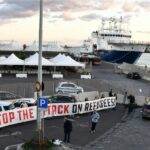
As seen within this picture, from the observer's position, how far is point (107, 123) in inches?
1153

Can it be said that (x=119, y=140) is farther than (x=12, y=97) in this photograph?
No

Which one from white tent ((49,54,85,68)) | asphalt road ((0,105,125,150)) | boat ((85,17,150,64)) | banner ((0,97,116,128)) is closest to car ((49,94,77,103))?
banner ((0,97,116,128))

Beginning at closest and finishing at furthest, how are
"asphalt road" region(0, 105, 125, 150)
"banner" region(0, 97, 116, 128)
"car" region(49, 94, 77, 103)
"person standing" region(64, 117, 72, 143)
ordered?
"person standing" region(64, 117, 72, 143), "asphalt road" region(0, 105, 125, 150), "banner" region(0, 97, 116, 128), "car" region(49, 94, 77, 103)

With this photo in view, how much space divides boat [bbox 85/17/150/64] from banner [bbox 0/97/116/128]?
248ft

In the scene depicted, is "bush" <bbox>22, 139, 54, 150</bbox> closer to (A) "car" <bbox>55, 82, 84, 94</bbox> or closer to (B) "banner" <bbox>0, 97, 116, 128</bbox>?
(B) "banner" <bbox>0, 97, 116, 128</bbox>

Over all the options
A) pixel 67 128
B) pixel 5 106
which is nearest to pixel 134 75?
pixel 5 106

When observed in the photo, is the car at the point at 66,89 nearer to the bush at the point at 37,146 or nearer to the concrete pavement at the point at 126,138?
the concrete pavement at the point at 126,138

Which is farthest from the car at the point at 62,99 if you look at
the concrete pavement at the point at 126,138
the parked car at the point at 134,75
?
the parked car at the point at 134,75

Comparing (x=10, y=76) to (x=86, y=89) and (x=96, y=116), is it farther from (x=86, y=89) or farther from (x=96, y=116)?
(x=96, y=116)

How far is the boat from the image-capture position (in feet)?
369

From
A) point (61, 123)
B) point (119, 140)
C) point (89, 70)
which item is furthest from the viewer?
point (89, 70)

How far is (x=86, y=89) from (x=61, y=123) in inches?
700

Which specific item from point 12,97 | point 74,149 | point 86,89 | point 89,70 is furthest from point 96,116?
point 89,70

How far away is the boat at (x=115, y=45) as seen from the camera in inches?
4429
